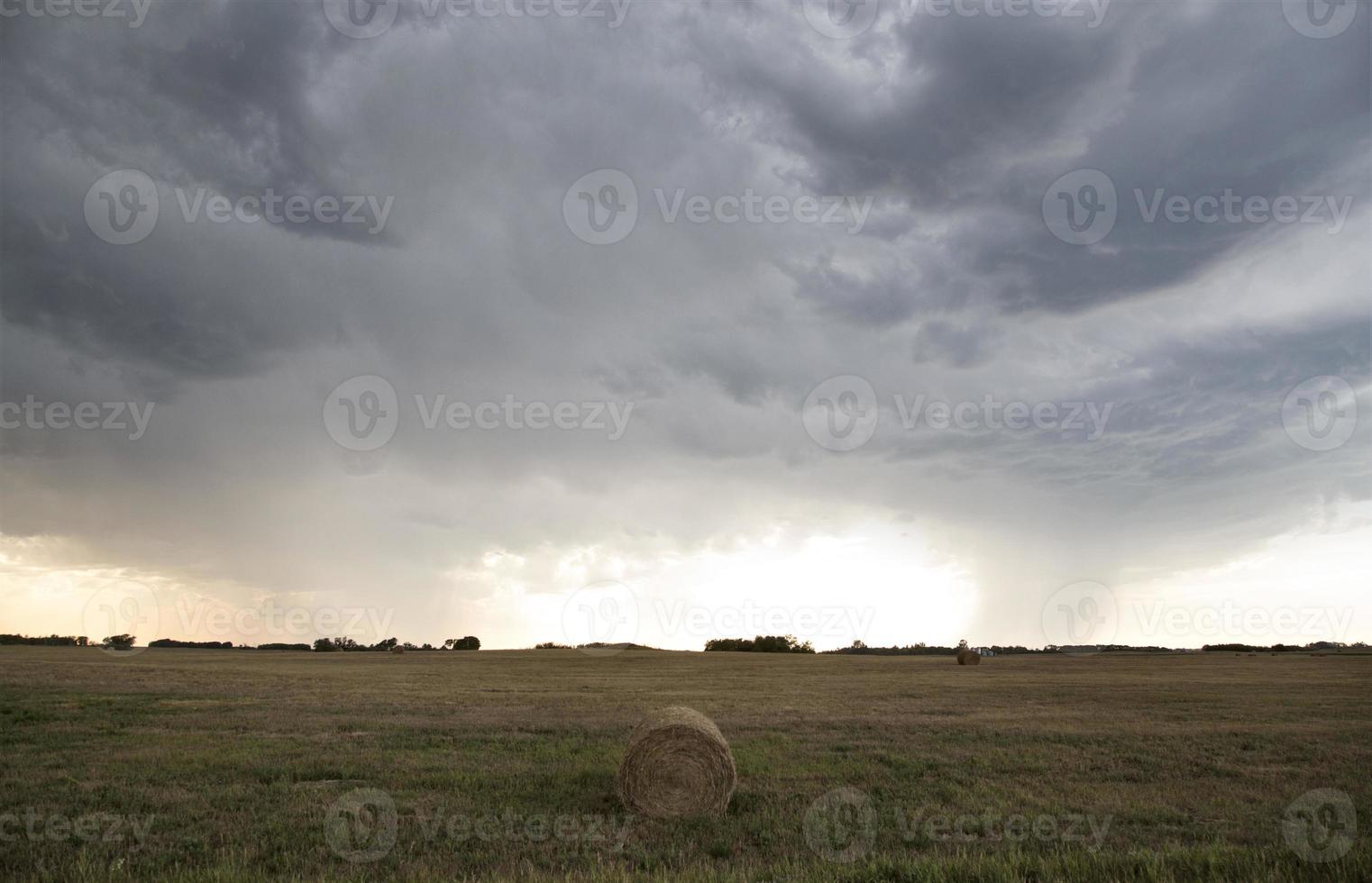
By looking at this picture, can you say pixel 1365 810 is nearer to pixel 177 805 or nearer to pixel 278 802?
pixel 278 802

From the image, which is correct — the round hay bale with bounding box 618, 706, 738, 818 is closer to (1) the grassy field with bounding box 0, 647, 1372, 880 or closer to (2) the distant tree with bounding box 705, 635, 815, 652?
(1) the grassy field with bounding box 0, 647, 1372, 880

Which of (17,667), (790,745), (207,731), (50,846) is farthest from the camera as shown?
(17,667)

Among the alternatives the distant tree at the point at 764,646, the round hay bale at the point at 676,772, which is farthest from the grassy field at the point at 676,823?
the distant tree at the point at 764,646

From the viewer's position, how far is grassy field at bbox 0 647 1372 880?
8.82m

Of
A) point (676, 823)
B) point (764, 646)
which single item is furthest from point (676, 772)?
point (764, 646)

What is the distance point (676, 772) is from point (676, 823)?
0.99 metres

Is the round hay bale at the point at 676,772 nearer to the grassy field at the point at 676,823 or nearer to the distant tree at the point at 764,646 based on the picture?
the grassy field at the point at 676,823

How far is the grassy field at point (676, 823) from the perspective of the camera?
882cm

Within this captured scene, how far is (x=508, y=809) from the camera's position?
11469 millimetres

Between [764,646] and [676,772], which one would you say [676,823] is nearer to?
[676,772]

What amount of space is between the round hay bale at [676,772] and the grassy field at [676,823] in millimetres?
419

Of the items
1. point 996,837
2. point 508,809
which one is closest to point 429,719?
point 508,809

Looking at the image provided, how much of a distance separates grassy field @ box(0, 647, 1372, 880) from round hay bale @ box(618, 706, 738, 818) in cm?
42

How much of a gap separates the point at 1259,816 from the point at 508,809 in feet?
35.3
